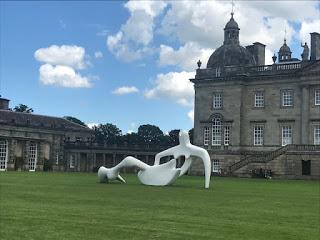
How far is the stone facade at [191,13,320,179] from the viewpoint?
183ft

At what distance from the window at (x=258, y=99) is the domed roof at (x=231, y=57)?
3.91 meters

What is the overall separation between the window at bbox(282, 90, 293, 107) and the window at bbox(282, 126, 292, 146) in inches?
90.5

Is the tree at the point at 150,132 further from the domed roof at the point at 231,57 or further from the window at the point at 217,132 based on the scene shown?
the window at the point at 217,132

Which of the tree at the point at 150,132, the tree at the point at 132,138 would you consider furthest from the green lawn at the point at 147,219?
the tree at the point at 150,132

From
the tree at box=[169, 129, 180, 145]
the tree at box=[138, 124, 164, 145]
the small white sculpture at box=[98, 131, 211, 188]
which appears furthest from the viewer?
the tree at box=[138, 124, 164, 145]

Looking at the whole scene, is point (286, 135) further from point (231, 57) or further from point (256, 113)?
point (231, 57)

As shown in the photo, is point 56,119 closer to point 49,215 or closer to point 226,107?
point 226,107

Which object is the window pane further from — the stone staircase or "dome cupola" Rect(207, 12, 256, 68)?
the stone staircase

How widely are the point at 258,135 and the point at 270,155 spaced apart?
7069mm

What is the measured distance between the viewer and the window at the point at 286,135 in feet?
197

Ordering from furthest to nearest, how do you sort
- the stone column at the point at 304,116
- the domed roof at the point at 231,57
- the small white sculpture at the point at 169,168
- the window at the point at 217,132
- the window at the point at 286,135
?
the domed roof at the point at 231,57 → the window at the point at 217,132 → the window at the point at 286,135 → the stone column at the point at 304,116 → the small white sculpture at the point at 169,168

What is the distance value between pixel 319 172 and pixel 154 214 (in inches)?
1606

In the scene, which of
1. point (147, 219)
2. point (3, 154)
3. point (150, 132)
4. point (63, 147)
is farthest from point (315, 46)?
point (150, 132)

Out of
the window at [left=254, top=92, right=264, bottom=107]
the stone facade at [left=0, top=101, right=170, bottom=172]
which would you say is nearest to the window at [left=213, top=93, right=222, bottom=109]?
the window at [left=254, top=92, right=264, bottom=107]
